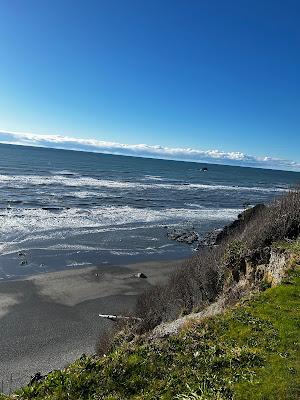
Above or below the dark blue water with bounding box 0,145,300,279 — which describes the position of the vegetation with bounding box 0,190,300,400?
above

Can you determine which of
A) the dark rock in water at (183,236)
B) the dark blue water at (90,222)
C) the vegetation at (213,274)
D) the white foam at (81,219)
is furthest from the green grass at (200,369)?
the dark rock in water at (183,236)

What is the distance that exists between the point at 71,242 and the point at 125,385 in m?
29.4

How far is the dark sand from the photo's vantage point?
17.8m

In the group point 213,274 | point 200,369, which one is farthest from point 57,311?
point 200,369

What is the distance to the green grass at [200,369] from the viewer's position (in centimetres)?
887

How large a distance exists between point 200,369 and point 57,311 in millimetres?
14935

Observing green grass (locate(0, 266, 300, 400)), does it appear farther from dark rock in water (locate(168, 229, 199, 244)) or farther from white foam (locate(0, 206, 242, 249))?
dark rock in water (locate(168, 229, 199, 244))

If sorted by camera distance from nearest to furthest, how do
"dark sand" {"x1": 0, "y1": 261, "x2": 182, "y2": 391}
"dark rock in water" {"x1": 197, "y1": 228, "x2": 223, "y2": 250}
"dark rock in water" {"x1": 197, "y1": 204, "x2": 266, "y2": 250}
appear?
"dark sand" {"x1": 0, "y1": 261, "x2": 182, "y2": 391} → "dark rock in water" {"x1": 197, "y1": 204, "x2": 266, "y2": 250} → "dark rock in water" {"x1": 197, "y1": 228, "x2": 223, "y2": 250}

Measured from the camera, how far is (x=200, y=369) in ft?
31.8

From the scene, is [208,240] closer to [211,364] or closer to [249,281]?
[249,281]

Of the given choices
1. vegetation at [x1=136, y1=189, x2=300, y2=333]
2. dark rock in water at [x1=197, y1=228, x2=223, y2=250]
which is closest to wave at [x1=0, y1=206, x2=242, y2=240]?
dark rock in water at [x1=197, y1=228, x2=223, y2=250]

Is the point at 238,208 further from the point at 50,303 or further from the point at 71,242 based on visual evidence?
the point at 50,303

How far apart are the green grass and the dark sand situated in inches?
298

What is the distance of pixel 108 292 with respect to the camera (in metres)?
26.6
